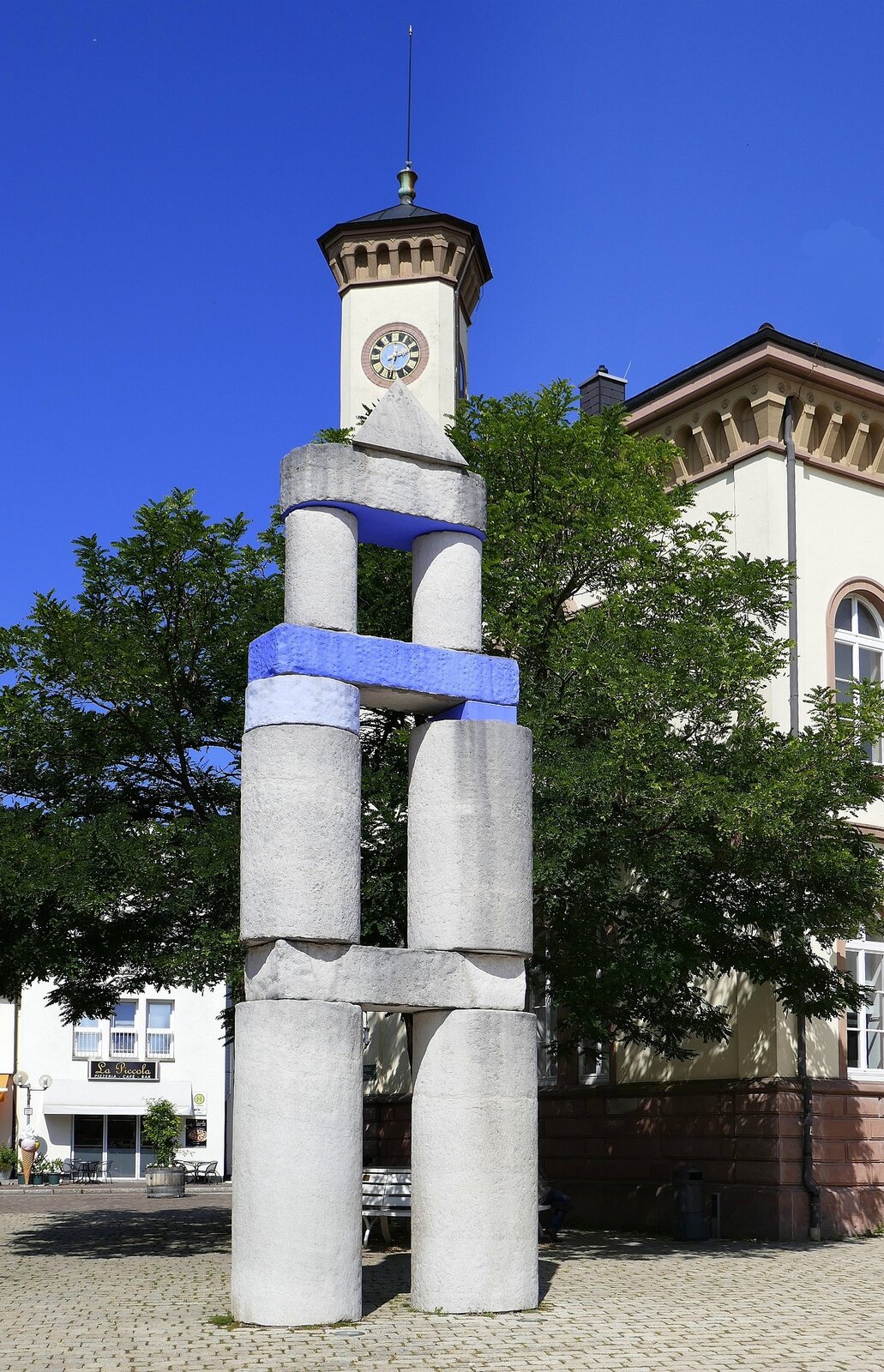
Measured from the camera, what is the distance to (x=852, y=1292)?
14078 millimetres

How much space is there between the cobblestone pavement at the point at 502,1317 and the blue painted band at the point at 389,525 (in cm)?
614

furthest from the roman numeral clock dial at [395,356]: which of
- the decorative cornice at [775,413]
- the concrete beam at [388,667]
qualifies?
the concrete beam at [388,667]

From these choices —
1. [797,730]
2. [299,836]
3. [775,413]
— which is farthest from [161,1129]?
→ [299,836]

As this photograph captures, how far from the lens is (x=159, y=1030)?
4856cm

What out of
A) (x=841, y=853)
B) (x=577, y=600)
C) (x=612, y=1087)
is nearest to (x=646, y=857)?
(x=841, y=853)

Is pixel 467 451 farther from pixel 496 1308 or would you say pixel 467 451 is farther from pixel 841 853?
pixel 496 1308

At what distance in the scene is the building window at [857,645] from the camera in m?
23.2

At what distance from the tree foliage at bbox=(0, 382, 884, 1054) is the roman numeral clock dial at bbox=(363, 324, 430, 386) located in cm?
1458

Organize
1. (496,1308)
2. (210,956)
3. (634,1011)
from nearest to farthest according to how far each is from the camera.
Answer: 1. (496,1308)
2. (210,956)
3. (634,1011)

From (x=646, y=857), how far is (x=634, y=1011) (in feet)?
6.89

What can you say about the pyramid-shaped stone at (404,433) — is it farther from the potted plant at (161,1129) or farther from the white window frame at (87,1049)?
the white window frame at (87,1049)

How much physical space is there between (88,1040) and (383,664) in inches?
1498

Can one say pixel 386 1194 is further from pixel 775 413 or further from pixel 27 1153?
pixel 27 1153

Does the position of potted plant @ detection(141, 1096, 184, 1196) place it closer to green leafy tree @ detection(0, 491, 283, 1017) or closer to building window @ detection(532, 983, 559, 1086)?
building window @ detection(532, 983, 559, 1086)
